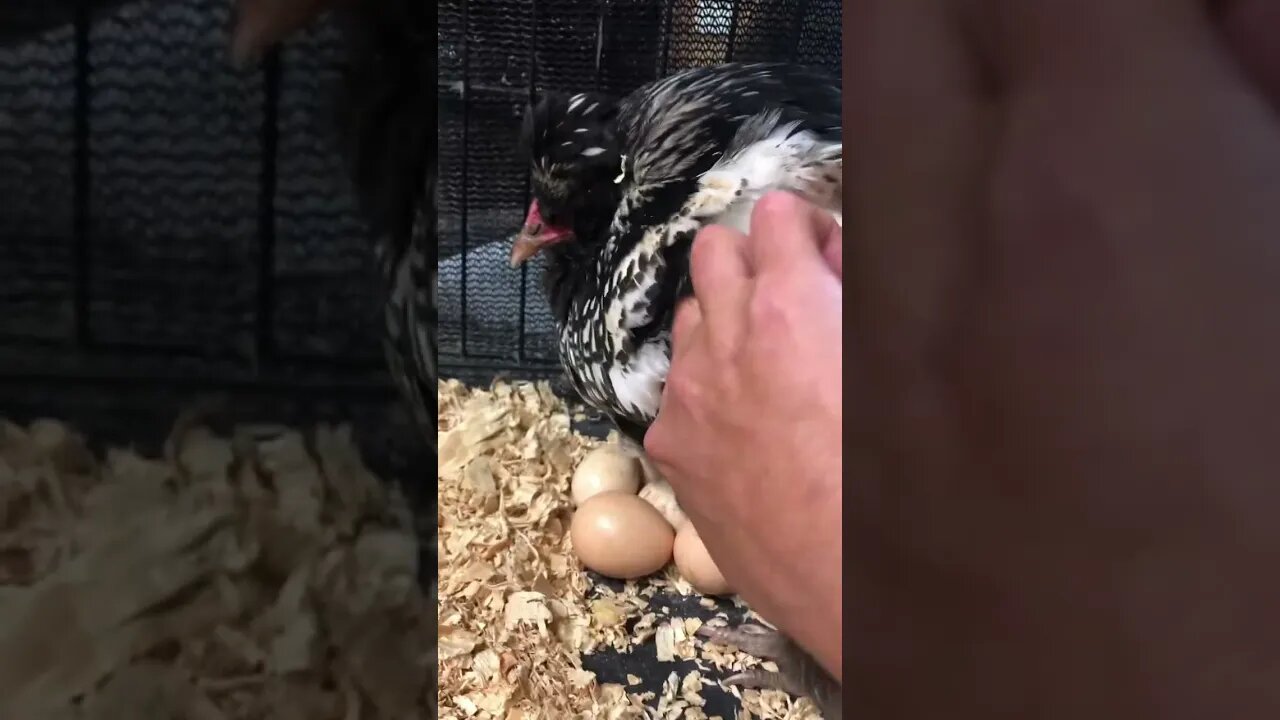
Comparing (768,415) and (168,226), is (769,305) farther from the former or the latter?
(168,226)

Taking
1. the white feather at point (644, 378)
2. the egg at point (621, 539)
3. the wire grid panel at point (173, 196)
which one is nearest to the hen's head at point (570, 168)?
the white feather at point (644, 378)

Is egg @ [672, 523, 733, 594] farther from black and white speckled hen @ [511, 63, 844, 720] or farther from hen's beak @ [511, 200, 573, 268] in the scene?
hen's beak @ [511, 200, 573, 268]

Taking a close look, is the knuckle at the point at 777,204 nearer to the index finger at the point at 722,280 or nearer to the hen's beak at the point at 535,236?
the index finger at the point at 722,280

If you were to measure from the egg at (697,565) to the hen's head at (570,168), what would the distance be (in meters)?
0.31

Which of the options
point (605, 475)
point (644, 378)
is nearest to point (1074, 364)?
point (644, 378)

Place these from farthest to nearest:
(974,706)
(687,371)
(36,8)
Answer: (687,371) < (974,706) < (36,8)

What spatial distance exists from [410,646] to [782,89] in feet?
1.83

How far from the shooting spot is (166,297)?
0.31 m

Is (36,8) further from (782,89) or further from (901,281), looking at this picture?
(782,89)

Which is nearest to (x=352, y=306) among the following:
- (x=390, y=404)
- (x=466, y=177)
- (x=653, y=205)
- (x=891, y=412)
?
(x=390, y=404)

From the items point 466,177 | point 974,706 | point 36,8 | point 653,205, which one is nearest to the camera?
point 36,8

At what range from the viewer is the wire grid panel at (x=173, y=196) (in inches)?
11.4

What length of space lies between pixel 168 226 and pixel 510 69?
0.60 m

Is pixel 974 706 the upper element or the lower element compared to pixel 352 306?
lower
